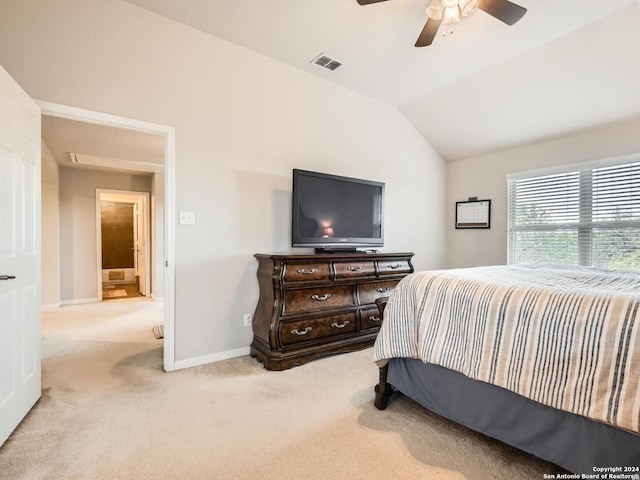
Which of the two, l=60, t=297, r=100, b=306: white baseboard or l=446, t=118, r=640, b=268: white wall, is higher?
l=446, t=118, r=640, b=268: white wall

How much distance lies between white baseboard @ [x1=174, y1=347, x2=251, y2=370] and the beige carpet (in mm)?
94

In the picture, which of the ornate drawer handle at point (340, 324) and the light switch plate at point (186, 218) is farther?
the ornate drawer handle at point (340, 324)

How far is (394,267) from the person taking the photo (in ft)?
11.1

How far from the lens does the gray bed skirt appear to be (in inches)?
48.7

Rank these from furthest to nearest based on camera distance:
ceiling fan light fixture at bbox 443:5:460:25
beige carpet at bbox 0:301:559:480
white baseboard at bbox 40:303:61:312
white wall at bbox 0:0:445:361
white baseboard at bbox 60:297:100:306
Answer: white baseboard at bbox 60:297:100:306, white baseboard at bbox 40:303:61:312, white wall at bbox 0:0:445:361, ceiling fan light fixture at bbox 443:5:460:25, beige carpet at bbox 0:301:559:480

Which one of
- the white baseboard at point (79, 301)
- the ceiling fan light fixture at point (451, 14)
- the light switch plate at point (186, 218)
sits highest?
the ceiling fan light fixture at point (451, 14)

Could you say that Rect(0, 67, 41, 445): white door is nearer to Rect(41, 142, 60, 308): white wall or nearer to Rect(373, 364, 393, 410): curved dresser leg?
Rect(373, 364, 393, 410): curved dresser leg


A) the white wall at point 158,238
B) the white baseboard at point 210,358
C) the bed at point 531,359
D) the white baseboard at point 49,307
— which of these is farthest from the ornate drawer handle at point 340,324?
the white baseboard at point 49,307

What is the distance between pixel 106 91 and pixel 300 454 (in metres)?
2.78

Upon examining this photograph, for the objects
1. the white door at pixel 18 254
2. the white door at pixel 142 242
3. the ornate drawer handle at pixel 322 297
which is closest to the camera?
the white door at pixel 18 254

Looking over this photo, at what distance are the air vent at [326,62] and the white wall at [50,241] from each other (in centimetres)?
447

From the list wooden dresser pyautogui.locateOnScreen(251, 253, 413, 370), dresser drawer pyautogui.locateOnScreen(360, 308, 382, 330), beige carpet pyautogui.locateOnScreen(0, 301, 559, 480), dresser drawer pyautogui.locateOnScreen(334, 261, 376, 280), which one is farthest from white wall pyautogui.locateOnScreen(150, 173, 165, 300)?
dresser drawer pyautogui.locateOnScreen(360, 308, 382, 330)

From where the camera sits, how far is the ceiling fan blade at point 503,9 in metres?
1.90

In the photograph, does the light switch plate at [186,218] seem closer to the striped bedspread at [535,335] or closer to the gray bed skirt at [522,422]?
the striped bedspread at [535,335]
